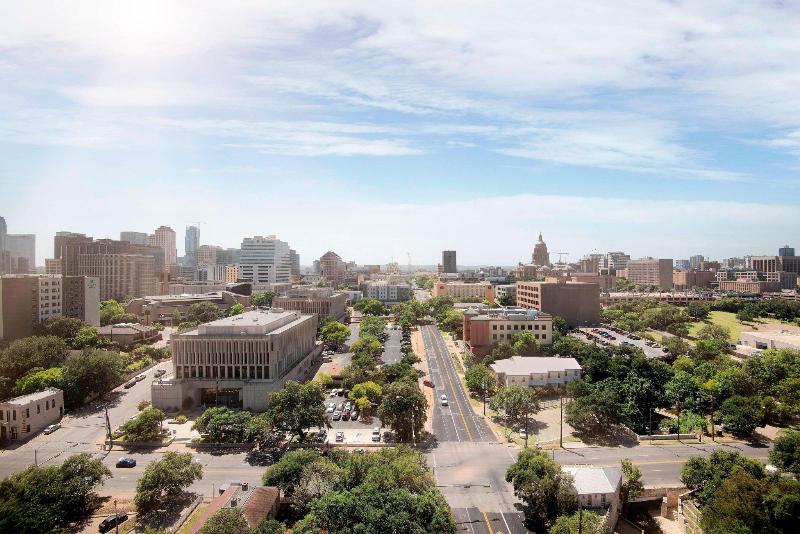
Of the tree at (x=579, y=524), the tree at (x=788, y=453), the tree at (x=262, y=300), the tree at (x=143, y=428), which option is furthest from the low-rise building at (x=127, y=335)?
the tree at (x=788, y=453)

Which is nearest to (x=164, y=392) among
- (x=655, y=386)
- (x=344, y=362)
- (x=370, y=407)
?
(x=370, y=407)

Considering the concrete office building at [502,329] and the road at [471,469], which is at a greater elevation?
the concrete office building at [502,329]

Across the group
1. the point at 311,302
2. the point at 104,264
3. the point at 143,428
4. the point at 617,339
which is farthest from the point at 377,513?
the point at 104,264

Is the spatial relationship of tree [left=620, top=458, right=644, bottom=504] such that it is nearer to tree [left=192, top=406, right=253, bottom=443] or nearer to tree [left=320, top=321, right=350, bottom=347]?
tree [left=192, top=406, right=253, bottom=443]

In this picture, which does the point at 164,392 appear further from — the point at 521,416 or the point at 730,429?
the point at 730,429

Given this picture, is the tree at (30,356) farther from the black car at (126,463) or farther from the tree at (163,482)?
the tree at (163,482)

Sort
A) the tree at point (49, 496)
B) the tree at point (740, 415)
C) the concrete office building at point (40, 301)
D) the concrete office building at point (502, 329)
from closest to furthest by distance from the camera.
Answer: the tree at point (49, 496), the tree at point (740, 415), the concrete office building at point (40, 301), the concrete office building at point (502, 329)

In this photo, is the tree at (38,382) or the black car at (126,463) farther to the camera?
the tree at (38,382)

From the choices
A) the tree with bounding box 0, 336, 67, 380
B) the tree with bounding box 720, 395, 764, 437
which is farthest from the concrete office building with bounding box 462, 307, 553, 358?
the tree with bounding box 0, 336, 67, 380
